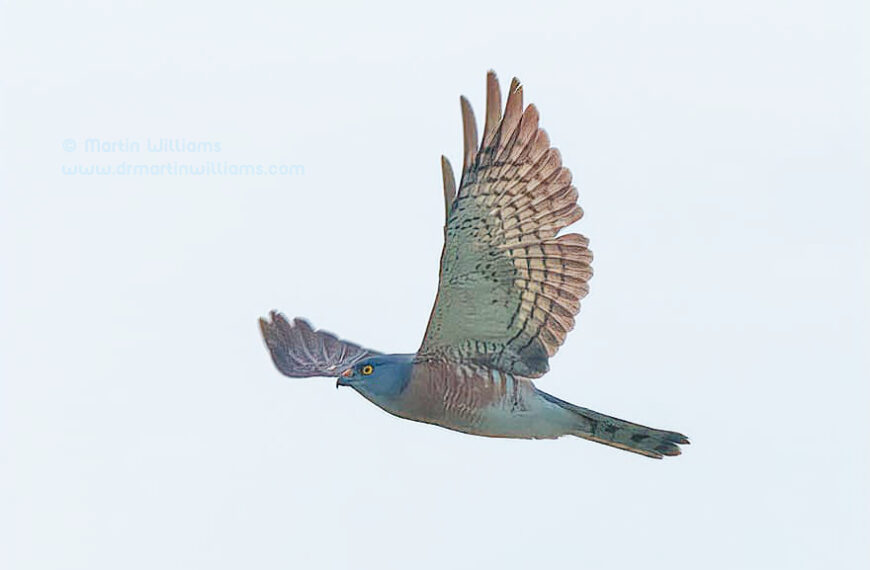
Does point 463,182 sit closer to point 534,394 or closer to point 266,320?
point 534,394

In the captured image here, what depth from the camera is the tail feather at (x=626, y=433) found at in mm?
12672

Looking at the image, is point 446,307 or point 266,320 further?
point 266,320

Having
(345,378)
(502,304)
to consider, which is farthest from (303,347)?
(502,304)

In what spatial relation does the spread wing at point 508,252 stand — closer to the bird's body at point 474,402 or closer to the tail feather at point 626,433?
the bird's body at point 474,402

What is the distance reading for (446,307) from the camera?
12.1 meters

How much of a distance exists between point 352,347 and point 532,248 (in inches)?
Answer: 182

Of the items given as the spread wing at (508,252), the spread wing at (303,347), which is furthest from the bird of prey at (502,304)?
the spread wing at (303,347)

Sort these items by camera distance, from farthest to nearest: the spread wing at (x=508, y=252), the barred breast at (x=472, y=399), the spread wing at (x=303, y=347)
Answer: the spread wing at (x=303, y=347) < the barred breast at (x=472, y=399) < the spread wing at (x=508, y=252)

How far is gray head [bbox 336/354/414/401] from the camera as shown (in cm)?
1252

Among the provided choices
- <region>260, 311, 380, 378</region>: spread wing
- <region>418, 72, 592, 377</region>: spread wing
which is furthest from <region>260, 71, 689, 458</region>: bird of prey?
<region>260, 311, 380, 378</region>: spread wing

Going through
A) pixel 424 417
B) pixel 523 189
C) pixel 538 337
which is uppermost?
pixel 523 189

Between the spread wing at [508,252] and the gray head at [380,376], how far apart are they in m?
0.21

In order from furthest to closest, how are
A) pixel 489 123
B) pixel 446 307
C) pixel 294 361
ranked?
pixel 294 361 < pixel 446 307 < pixel 489 123

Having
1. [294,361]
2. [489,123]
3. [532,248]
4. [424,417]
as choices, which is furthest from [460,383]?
[294,361]
